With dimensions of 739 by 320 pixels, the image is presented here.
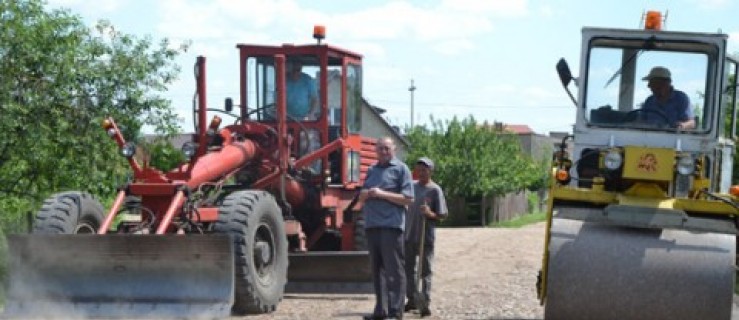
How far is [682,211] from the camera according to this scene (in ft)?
31.0

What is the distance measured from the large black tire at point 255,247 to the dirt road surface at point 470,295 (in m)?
0.19

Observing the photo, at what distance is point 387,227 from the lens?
1091cm

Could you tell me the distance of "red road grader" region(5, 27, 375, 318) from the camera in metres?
11.1

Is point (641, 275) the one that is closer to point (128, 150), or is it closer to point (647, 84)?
point (647, 84)

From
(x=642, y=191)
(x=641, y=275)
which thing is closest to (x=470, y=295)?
(x=642, y=191)

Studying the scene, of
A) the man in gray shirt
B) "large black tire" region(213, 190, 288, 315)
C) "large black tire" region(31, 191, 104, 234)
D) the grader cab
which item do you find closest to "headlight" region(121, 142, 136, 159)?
"large black tire" region(31, 191, 104, 234)

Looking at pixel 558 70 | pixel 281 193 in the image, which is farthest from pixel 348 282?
pixel 558 70

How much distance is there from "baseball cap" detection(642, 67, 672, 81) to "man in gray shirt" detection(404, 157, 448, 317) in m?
2.40

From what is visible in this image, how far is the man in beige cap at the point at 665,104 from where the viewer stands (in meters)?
10.5

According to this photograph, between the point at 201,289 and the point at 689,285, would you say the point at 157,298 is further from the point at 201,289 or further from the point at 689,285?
the point at 689,285

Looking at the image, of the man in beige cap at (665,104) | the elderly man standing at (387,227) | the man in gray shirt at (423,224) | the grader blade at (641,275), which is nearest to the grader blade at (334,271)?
the man in gray shirt at (423,224)

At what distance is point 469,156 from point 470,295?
36.1m

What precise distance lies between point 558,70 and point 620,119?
716 millimetres

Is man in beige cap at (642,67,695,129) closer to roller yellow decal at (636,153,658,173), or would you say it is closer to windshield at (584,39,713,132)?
windshield at (584,39,713,132)
